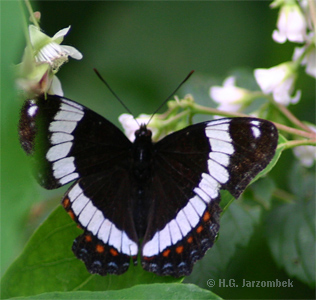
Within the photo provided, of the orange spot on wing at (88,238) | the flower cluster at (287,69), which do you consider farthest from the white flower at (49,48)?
the flower cluster at (287,69)

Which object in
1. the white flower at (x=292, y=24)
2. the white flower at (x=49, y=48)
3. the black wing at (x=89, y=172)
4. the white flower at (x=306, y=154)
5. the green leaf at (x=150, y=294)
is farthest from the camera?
the white flower at (x=306, y=154)

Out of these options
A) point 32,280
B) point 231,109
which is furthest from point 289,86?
point 32,280

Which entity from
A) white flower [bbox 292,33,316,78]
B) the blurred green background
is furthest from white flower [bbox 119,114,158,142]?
the blurred green background

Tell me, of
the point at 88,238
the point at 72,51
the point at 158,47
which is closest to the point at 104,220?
the point at 88,238

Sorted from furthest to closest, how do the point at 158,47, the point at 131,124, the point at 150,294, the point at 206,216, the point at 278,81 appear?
Result: 1. the point at 158,47
2. the point at 278,81
3. the point at 131,124
4. the point at 206,216
5. the point at 150,294

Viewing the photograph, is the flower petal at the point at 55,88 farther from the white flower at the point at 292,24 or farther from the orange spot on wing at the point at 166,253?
the white flower at the point at 292,24

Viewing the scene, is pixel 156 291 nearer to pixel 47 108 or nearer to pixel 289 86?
pixel 47 108

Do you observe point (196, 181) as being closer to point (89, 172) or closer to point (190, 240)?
point (190, 240)
